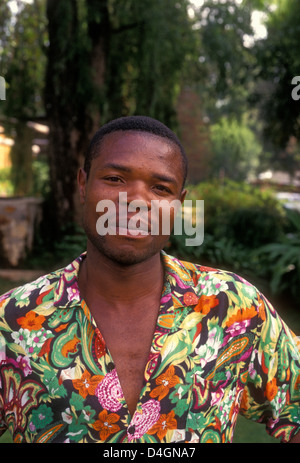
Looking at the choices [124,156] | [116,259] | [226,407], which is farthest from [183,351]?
[124,156]

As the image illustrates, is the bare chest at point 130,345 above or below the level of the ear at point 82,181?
below

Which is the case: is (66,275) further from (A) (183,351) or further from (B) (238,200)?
(B) (238,200)

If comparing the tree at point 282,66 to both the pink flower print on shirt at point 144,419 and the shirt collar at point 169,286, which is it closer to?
the shirt collar at point 169,286

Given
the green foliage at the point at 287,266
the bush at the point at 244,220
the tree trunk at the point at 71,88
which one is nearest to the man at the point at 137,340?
the green foliage at the point at 287,266

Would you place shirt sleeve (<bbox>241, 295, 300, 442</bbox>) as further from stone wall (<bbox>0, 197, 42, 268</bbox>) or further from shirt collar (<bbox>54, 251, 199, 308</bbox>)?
stone wall (<bbox>0, 197, 42, 268</bbox>)

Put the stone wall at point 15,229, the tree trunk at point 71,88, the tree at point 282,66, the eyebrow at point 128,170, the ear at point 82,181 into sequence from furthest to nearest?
the tree at point 282,66
the stone wall at point 15,229
the tree trunk at point 71,88
the ear at point 82,181
the eyebrow at point 128,170

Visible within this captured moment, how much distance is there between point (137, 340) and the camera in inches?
54.4

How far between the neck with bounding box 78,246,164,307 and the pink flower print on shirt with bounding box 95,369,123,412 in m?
0.22

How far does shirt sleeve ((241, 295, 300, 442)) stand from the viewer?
1.42 m

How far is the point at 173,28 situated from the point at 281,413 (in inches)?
253

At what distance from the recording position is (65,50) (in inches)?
269

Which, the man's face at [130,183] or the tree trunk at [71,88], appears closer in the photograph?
the man's face at [130,183]

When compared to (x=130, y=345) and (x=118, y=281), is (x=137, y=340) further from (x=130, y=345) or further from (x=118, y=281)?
(x=118, y=281)

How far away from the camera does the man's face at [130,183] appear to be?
4.47 feet
